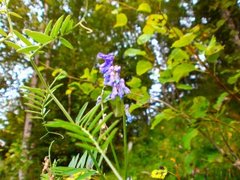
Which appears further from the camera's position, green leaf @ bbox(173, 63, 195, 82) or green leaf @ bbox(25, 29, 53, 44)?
green leaf @ bbox(173, 63, 195, 82)

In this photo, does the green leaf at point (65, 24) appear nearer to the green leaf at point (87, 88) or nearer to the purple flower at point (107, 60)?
the purple flower at point (107, 60)

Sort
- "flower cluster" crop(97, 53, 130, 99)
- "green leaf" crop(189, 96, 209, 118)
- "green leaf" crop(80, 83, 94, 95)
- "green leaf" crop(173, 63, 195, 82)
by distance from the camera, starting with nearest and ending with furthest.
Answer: "flower cluster" crop(97, 53, 130, 99)
"green leaf" crop(173, 63, 195, 82)
"green leaf" crop(189, 96, 209, 118)
"green leaf" crop(80, 83, 94, 95)

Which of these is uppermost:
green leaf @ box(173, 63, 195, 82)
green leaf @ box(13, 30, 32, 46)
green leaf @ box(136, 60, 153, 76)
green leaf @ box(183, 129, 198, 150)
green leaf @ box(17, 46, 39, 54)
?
green leaf @ box(136, 60, 153, 76)

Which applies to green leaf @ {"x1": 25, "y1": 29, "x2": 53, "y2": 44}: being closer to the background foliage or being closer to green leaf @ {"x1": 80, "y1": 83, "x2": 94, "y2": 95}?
the background foliage

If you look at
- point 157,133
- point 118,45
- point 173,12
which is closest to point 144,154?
point 157,133

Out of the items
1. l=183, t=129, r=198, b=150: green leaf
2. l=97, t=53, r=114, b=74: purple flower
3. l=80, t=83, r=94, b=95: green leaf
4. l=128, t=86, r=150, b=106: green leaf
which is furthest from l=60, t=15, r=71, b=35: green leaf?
l=183, t=129, r=198, b=150: green leaf

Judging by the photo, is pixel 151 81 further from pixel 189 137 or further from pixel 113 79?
pixel 113 79

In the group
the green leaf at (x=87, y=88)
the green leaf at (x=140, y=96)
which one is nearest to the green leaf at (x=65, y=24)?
the green leaf at (x=140, y=96)

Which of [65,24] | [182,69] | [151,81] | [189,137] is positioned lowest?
[189,137]

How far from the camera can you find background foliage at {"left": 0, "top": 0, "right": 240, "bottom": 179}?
1.80 meters

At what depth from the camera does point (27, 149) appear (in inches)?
257

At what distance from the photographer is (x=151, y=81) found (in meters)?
12.2

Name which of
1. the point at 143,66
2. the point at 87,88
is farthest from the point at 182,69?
the point at 87,88

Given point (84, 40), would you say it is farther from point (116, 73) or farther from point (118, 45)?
point (116, 73)
